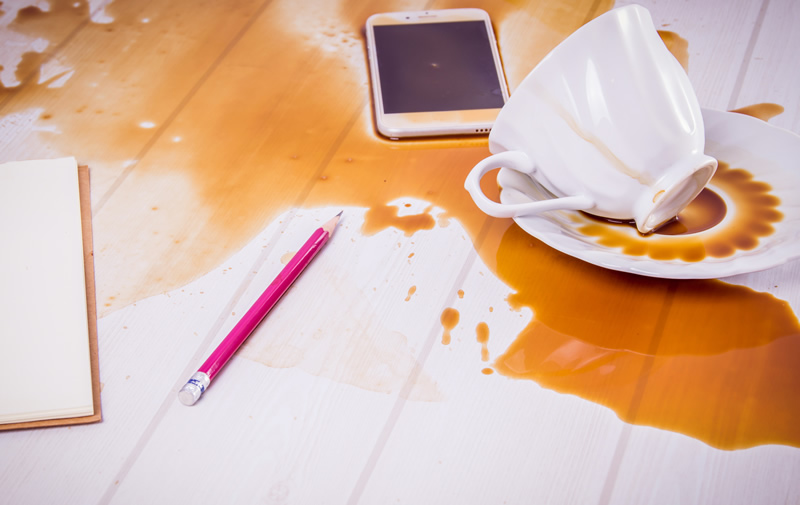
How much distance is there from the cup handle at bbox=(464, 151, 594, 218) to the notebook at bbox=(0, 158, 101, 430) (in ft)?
1.07

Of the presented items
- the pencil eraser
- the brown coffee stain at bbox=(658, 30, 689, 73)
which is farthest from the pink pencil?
the brown coffee stain at bbox=(658, 30, 689, 73)

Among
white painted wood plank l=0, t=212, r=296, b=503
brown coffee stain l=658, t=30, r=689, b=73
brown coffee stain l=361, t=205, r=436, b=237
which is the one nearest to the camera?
white painted wood plank l=0, t=212, r=296, b=503

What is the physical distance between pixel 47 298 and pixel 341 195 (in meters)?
0.26

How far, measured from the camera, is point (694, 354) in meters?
0.48

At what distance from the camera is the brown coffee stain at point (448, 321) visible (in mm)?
492

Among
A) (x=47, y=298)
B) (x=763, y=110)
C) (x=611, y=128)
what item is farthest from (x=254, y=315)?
(x=763, y=110)

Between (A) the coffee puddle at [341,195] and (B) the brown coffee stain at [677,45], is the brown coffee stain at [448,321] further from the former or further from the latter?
(B) the brown coffee stain at [677,45]

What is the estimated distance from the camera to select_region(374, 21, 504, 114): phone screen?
64 cm

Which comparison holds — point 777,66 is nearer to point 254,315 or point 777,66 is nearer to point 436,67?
point 436,67

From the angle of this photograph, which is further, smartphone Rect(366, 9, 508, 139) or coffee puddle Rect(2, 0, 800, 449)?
smartphone Rect(366, 9, 508, 139)

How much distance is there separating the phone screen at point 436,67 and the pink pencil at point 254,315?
0.56 feet

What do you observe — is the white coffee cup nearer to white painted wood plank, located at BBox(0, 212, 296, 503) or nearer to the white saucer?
the white saucer

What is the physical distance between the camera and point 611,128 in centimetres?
46

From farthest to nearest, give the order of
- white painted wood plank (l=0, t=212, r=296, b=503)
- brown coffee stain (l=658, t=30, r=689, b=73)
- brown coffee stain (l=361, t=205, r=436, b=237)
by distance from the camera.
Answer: brown coffee stain (l=658, t=30, r=689, b=73) → brown coffee stain (l=361, t=205, r=436, b=237) → white painted wood plank (l=0, t=212, r=296, b=503)
